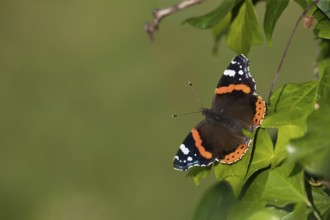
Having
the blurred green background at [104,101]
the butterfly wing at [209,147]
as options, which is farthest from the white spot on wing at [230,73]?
the blurred green background at [104,101]

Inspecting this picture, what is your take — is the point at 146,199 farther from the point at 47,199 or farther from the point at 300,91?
the point at 300,91

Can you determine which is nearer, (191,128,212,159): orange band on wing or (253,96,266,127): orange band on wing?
(253,96,266,127): orange band on wing

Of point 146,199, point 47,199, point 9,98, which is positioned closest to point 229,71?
point 146,199

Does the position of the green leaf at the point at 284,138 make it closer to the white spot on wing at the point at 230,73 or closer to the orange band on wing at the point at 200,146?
the orange band on wing at the point at 200,146

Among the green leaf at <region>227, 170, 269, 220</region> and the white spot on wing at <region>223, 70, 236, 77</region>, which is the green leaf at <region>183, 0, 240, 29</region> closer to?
the white spot on wing at <region>223, 70, 236, 77</region>

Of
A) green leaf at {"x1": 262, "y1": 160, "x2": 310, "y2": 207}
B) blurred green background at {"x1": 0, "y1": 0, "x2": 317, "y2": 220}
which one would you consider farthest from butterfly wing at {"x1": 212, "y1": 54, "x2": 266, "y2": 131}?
blurred green background at {"x1": 0, "y1": 0, "x2": 317, "y2": 220}

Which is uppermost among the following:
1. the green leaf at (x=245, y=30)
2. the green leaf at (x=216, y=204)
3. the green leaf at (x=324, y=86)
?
the green leaf at (x=245, y=30)
